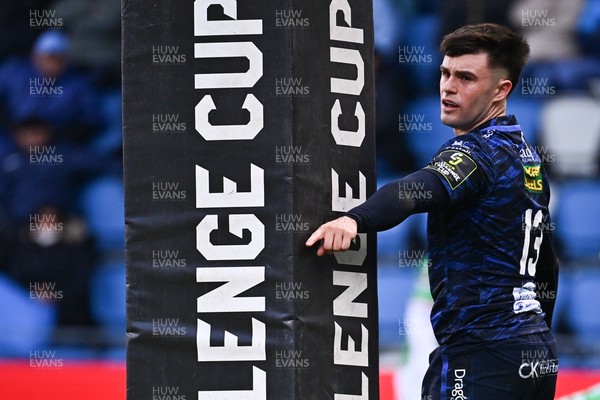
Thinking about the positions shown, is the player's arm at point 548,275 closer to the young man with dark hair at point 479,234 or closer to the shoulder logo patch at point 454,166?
the young man with dark hair at point 479,234

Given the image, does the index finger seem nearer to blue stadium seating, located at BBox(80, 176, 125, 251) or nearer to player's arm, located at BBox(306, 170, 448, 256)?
player's arm, located at BBox(306, 170, 448, 256)

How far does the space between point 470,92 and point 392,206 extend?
642 millimetres

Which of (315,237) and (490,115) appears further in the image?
(490,115)

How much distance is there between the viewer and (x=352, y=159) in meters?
4.43

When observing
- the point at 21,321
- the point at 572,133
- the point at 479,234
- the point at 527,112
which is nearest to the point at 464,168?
the point at 479,234

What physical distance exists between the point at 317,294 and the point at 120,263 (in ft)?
14.4

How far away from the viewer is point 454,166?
13.2 ft

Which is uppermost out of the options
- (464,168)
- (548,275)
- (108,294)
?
(464,168)

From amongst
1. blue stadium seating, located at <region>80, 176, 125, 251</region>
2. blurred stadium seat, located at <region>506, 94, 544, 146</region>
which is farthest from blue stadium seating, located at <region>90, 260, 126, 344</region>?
blurred stadium seat, located at <region>506, 94, 544, 146</region>

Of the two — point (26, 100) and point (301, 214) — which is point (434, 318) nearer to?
point (301, 214)

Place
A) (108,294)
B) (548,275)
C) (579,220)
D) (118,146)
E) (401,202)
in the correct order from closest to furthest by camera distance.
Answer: (401,202) < (548,275) < (579,220) < (108,294) < (118,146)

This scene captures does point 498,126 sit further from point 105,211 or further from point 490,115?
point 105,211

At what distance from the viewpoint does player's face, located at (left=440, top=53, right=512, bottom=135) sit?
4277 mm

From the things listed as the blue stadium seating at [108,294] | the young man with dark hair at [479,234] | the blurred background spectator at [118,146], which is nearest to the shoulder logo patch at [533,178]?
the young man with dark hair at [479,234]
